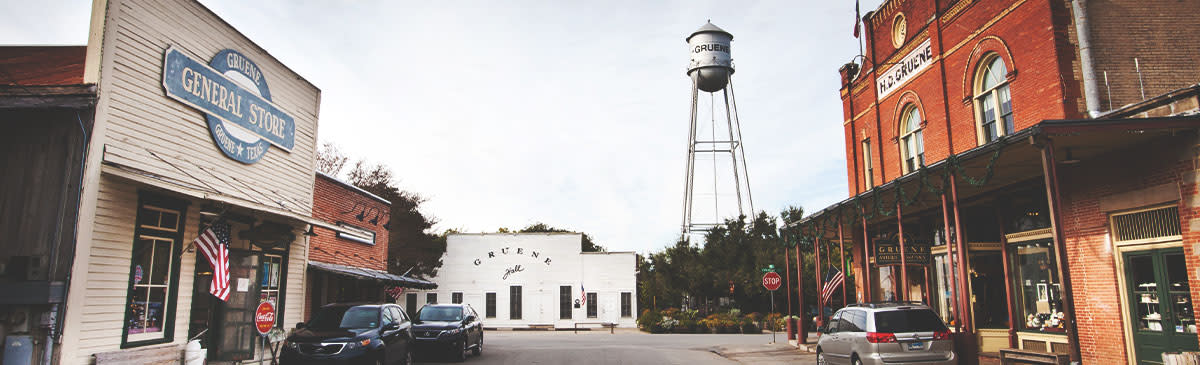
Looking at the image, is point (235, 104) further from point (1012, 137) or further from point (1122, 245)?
point (1122, 245)

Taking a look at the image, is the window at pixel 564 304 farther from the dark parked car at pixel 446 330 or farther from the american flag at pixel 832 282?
the american flag at pixel 832 282

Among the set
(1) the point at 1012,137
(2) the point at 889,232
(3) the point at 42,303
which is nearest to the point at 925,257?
(2) the point at 889,232

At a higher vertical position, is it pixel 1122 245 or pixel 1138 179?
pixel 1138 179

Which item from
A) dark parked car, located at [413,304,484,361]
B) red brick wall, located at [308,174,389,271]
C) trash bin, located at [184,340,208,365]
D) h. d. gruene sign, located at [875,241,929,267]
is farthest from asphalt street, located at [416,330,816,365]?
trash bin, located at [184,340,208,365]

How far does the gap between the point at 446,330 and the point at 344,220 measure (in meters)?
5.71

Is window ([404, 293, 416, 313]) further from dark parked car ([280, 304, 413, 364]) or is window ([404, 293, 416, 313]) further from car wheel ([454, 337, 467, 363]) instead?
dark parked car ([280, 304, 413, 364])

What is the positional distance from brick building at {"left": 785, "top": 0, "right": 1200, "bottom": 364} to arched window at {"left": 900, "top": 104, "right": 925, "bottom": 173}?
Answer: 0.16 ft

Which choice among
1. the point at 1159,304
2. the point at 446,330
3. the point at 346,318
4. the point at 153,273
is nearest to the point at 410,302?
the point at 446,330

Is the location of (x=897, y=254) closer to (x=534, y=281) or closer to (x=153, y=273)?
(x=153, y=273)

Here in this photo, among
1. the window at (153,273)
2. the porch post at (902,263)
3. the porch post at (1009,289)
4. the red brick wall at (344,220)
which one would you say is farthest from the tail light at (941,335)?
the red brick wall at (344,220)

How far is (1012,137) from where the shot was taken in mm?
10406

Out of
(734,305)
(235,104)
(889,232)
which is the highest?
(235,104)

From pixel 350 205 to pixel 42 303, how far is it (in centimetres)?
1161

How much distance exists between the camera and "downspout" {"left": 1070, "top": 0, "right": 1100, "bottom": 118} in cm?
1302
